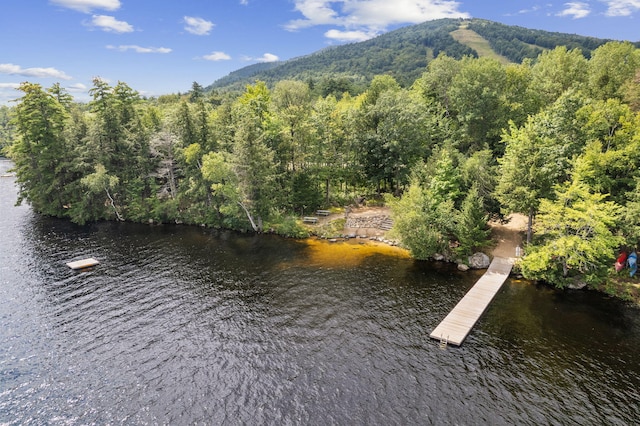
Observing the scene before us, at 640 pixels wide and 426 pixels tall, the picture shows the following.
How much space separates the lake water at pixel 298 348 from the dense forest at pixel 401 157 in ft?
23.5

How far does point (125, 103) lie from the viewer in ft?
202

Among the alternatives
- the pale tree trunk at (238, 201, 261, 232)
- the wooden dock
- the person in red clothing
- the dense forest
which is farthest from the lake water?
the pale tree trunk at (238, 201, 261, 232)

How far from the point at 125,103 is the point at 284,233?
37758 mm

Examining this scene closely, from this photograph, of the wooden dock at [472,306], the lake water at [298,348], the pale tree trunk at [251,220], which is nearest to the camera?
the lake water at [298,348]

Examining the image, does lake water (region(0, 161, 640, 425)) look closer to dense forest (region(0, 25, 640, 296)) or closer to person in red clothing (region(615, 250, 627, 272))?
person in red clothing (region(615, 250, 627, 272))

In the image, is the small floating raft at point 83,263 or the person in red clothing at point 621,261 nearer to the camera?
the person in red clothing at point 621,261

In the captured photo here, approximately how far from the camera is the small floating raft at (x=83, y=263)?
4047 centimetres

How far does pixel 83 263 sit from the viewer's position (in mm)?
41250

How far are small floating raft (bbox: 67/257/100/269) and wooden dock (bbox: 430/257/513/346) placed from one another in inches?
1512

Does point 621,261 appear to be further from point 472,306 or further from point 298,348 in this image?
point 298,348

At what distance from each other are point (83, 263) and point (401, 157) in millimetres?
44237

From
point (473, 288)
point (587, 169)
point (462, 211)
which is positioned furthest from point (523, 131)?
point (473, 288)

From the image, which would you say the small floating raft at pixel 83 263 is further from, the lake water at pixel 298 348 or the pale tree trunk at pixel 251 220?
the pale tree trunk at pixel 251 220

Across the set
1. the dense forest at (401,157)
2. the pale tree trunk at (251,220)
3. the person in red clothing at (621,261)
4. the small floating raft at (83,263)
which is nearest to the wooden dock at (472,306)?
the dense forest at (401,157)
